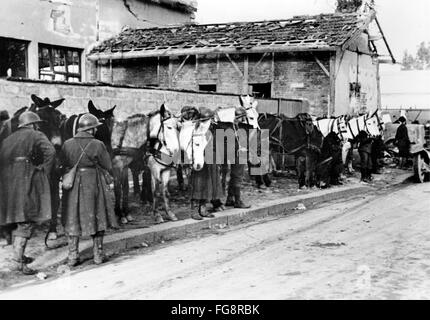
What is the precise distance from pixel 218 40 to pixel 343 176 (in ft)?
26.6

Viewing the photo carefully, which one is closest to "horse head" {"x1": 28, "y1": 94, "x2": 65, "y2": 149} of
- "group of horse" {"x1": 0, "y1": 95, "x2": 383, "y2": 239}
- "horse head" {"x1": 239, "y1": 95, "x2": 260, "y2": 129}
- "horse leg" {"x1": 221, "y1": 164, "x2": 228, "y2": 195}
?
"group of horse" {"x1": 0, "y1": 95, "x2": 383, "y2": 239}

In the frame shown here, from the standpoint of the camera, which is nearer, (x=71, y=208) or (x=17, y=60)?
(x=71, y=208)

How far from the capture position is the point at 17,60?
20953 mm

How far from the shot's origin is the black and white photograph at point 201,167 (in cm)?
736

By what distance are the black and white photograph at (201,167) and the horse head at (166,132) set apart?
0.03 m

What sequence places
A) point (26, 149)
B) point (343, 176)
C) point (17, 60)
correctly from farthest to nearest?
point (17, 60) → point (343, 176) → point (26, 149)

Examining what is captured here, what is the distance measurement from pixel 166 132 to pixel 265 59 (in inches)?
498

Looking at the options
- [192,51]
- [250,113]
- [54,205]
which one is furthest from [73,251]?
[192,51]

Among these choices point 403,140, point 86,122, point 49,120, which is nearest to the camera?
point 86,122

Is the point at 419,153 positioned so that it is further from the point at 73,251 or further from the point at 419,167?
the point at 73,251

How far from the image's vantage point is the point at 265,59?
2270 cm

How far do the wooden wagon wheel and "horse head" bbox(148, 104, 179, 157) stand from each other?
1080 cm

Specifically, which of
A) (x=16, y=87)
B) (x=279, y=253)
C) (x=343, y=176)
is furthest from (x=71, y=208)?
(x=343, y=176)

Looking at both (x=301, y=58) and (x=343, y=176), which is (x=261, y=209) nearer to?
(x=343, y=176)
